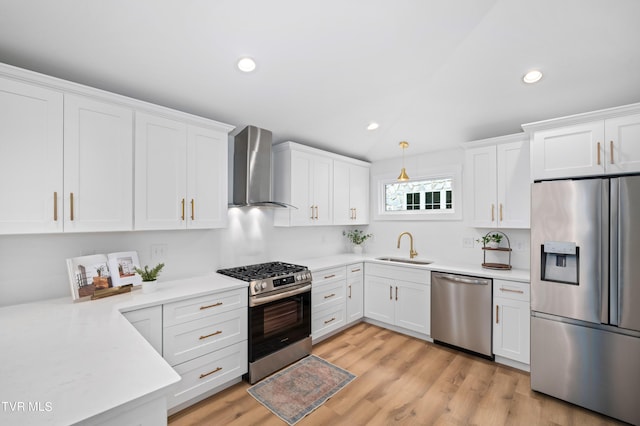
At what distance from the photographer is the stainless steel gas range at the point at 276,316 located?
8.53ft

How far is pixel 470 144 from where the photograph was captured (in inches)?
135

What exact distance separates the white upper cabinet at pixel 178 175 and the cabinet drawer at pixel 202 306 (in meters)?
0.67

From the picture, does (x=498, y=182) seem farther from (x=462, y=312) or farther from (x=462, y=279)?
(x=462, y=312)

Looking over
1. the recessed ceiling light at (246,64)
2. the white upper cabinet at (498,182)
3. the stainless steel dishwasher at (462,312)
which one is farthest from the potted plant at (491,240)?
the recessed ceiling light at (246,64)

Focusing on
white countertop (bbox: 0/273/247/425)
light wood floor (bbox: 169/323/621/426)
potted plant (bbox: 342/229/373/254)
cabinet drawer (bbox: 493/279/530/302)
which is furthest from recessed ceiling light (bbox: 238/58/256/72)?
cabinet drawer (bbox: 493/279/530/302)

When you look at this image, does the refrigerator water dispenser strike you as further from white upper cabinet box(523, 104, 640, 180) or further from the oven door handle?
the oven door handle

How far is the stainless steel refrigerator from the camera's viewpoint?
2107 mm

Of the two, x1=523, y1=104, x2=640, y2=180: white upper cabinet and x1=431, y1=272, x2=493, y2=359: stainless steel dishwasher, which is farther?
x1=431, y1=272, x2=493, y2=359: stainless steel dishwasher

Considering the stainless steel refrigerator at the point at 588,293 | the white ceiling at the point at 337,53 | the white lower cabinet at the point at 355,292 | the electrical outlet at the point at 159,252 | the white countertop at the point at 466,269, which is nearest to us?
the white ceiling at the point at 337,53

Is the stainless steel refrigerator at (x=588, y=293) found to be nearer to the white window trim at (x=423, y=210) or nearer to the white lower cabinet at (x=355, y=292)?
the white window trim at (x=423, y=210)

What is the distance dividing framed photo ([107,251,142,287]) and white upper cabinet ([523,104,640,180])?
11.8 ft

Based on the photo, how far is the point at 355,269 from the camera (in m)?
3.92

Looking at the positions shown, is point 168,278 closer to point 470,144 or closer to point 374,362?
point 374,362

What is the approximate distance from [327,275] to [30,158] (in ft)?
9.16
